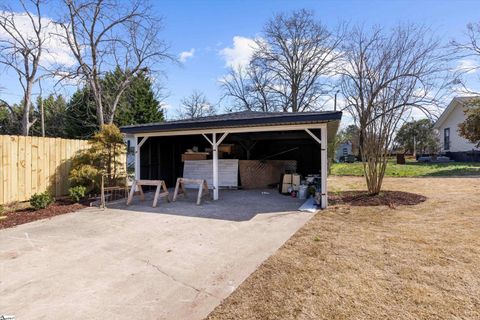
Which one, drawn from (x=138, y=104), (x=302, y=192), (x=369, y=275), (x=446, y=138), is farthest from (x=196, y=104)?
(x=369, y=275)

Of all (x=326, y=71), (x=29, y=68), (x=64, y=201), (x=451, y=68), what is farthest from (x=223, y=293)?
(x=326, y=71)

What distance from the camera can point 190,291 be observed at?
278 centimetres

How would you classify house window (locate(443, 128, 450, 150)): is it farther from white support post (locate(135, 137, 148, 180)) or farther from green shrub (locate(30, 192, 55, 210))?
green shrub (locate(30, 192, 55, 210))

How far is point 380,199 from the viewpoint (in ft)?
23.9

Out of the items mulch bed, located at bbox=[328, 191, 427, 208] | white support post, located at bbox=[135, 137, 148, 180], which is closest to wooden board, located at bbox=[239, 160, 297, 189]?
mulch bed, located at bbox=[328, 191, 427, 208]

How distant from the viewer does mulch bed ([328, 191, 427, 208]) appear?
22.9 ft

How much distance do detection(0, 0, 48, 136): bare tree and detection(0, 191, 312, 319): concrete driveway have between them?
13743mm

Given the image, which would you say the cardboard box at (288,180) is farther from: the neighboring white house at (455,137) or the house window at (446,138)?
the house window at (446,138)

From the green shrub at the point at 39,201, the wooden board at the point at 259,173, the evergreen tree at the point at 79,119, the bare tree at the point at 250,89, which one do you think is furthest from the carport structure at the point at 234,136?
the bare tree at the point at 250,89

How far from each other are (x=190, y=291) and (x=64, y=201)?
667 centimetres

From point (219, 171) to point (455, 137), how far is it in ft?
67.4

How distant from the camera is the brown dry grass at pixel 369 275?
2.36m

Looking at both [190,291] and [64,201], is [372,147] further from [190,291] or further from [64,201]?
[64,201]

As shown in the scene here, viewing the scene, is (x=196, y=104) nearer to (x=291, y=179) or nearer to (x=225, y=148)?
(x=225, y=148)
